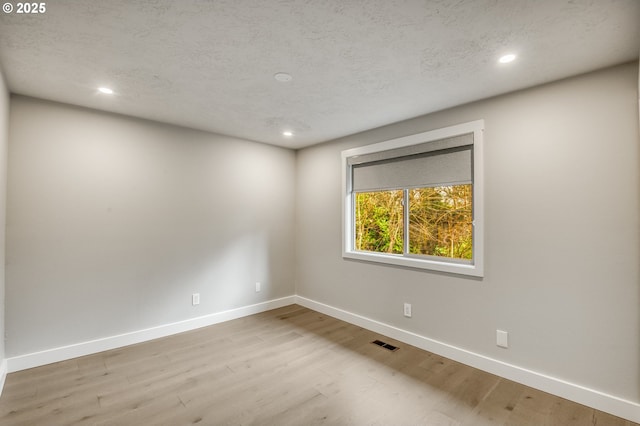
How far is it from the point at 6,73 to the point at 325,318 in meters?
3.90

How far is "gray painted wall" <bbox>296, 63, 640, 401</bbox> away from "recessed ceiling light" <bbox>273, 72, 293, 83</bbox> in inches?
61.3

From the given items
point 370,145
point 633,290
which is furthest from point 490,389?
point 370,145

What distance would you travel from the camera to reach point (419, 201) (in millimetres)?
3295

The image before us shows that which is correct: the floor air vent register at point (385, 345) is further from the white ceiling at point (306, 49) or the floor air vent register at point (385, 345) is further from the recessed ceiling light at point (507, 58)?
the recessed ceiling light at point (507, 58)

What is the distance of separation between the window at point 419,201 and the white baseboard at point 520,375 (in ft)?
2.48

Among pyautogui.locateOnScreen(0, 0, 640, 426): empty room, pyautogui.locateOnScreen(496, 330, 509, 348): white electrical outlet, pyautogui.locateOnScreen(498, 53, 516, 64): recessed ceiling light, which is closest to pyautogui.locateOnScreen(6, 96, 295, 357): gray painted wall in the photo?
pyautogui.locateOnScreen(0, 0, 640, 426): empty room

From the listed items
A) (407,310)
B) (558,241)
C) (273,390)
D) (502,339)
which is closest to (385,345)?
(407,310)

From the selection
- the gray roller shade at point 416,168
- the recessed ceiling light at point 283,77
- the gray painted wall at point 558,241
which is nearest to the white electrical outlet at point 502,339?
the gray painted wall at point 558,241

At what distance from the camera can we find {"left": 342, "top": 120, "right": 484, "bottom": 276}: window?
2801 millimetres

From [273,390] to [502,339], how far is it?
197 centimetres

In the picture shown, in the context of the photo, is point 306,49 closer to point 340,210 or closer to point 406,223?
point 406,223

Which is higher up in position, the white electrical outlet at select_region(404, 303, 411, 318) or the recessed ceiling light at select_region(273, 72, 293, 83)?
the recessed ceiling light at select_region(273, 72, 293, 83)

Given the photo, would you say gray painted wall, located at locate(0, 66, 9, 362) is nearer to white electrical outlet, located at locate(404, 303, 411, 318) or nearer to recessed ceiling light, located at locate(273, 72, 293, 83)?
recessed ceiling light, located at locate(273, 72, 293, 83)

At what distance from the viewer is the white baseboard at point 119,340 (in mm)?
2596
